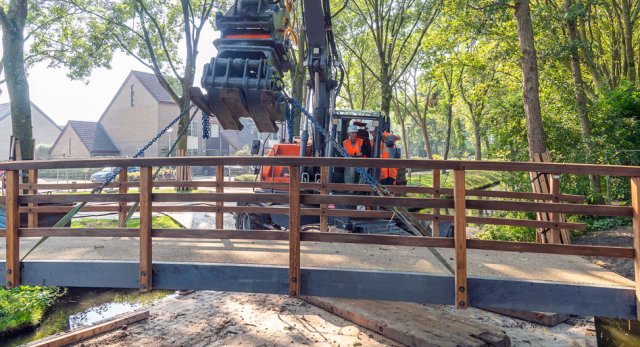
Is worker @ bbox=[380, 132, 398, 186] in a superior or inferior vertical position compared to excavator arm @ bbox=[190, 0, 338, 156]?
inferior

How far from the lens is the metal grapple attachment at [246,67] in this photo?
497 cm

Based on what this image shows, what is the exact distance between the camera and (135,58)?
1995 cm

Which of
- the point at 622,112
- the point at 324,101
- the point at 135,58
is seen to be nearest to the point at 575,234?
the point at 622,112

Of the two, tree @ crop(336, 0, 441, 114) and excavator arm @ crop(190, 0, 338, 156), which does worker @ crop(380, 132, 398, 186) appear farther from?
tree @ crop(336, 0, 441, 114)

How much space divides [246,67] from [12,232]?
114 inches

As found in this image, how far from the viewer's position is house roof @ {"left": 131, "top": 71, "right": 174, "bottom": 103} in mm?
39806

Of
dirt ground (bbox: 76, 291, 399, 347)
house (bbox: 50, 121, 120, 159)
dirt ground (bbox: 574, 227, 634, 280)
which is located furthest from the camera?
house (bbox: 50, 121, 120, 159)

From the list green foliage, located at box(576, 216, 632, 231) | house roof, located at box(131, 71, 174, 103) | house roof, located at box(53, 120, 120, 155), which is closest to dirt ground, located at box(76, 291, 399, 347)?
green foliage, located at box(576, 216, 632, 231)

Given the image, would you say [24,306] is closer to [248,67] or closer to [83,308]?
[83,308]

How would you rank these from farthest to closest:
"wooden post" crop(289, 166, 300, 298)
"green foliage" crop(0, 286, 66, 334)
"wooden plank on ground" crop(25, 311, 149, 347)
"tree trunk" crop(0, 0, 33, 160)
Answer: "tree trunk" crop(0, 0, 33, 160), "green foliage" crop(0, 286, 66, 334), "wooden plank on ground" crop(25, 311, 149, 347), "wooden post" crop(289, 166, 300, 298)

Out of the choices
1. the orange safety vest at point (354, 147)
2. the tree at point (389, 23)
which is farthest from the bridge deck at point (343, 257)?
the tree at point (389, 23)

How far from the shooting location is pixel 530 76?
10.3 meters

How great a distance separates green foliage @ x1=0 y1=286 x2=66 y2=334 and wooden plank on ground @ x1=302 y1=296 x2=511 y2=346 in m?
5.15

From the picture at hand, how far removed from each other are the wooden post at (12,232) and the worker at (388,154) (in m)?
5.67
